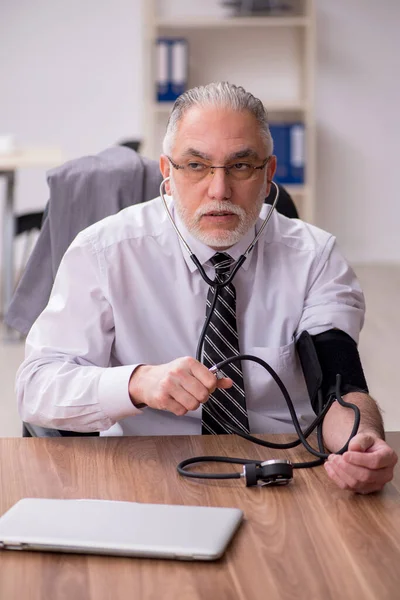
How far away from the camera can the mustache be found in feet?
4.99

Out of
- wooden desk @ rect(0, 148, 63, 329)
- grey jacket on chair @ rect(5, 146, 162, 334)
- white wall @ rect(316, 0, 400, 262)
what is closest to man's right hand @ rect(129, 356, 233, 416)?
grey jacket on chair @ rect(5, 146, 162, 334)

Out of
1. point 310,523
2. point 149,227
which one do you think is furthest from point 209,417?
point 310,523

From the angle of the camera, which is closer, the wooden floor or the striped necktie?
the striped necktie

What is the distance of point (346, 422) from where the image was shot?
134 centimetres

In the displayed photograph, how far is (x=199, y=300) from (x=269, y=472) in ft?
1.82

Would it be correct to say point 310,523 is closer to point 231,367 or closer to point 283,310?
point 231,367

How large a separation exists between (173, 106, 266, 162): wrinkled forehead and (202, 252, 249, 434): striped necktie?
205 mm

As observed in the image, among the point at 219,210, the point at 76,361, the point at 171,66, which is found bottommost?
the point at 76,361

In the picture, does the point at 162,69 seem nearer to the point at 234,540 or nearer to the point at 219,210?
the point at 219,210

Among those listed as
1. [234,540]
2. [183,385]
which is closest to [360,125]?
[183,385]

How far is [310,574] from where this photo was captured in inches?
36.9

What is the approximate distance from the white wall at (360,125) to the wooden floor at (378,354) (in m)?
0.49

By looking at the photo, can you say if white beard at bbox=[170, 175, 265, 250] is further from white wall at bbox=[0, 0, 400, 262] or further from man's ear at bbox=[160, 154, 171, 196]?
white wall at bbox=[0, 0, 400, 262]

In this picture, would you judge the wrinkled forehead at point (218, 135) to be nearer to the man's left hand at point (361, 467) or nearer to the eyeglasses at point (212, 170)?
the eyeglasses at point (212, 170)
